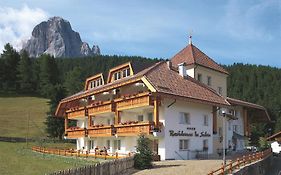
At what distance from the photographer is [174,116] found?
4003 centimetres

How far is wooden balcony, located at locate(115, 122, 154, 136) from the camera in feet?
125

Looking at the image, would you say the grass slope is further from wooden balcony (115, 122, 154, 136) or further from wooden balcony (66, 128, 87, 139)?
wooden balcony (115, 122, 154, 136)

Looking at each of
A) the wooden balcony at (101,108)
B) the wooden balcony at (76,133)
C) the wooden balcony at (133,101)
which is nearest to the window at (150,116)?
the wooden balcony at (133,101)

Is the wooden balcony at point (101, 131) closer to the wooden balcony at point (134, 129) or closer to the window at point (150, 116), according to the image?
the wooden balcony at point (134, 129)

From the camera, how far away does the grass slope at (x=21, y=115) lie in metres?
81.5

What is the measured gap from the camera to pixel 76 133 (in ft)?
181

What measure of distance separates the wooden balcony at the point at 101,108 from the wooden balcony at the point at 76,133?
2.58 m

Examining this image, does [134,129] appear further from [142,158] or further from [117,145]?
[142,158]

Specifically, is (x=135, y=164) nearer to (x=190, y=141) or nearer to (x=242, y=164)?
(x=242, y=164)

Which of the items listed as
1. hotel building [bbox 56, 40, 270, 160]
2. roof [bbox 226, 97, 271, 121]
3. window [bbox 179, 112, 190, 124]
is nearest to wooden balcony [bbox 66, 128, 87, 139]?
hotel building [bbox 56, 40, 270, 160]

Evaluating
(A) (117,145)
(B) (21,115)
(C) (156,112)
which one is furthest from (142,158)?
(B) (21,115)

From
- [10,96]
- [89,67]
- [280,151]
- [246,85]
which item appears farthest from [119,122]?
[89,67]

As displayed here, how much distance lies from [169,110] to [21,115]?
2493 inches

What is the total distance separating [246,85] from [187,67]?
271 feet
